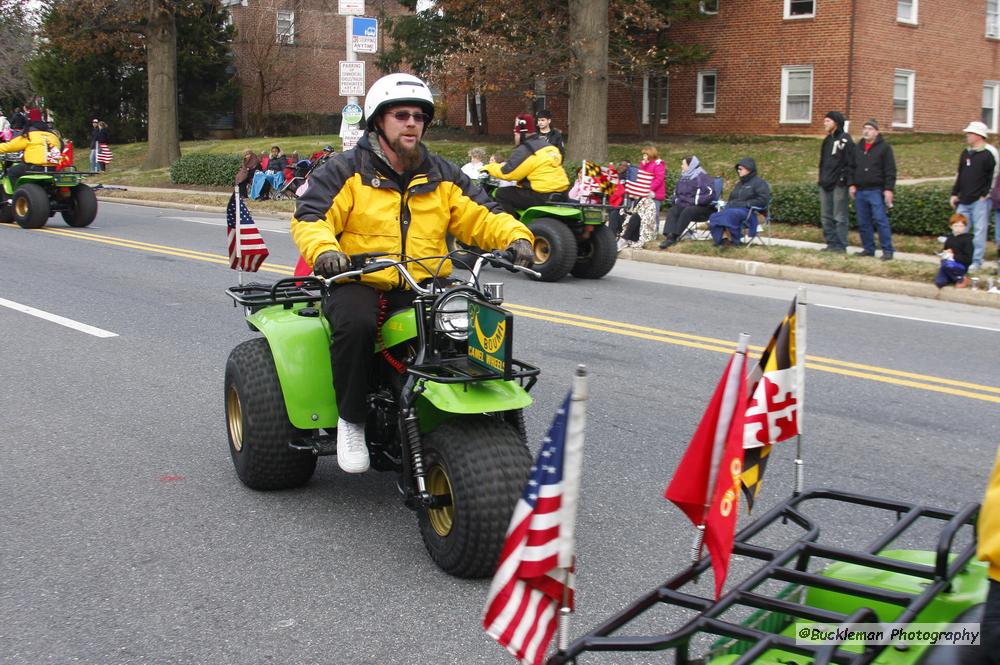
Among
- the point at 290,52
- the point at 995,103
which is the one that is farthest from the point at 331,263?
the point at 290,52

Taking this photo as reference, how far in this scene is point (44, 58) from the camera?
153ft

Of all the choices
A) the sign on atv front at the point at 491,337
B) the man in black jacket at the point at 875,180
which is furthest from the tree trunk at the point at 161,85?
the sign on atv front at the point at 491,337

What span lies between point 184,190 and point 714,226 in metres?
18.8

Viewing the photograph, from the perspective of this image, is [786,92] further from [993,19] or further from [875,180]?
[875,180]

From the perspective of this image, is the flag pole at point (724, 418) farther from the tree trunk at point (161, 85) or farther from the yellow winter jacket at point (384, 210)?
the tree trunk at point (161, 85)

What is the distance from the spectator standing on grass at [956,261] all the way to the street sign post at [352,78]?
1158 cm

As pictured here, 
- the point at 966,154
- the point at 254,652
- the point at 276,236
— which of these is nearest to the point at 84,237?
the point at 276,236

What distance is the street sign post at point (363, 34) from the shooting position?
67.4 feet

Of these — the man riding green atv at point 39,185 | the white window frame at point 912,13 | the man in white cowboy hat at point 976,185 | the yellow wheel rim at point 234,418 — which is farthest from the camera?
the white window frame at point 912,13

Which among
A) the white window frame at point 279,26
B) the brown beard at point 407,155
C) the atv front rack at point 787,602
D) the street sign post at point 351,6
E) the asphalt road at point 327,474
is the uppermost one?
the white window frame at point 279,26

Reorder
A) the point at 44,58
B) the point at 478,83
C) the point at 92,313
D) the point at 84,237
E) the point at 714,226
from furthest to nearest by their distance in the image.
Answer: the point at 44,58, the point at 478,83, the point at 84,237, the point at 714,226, the point at 92,313

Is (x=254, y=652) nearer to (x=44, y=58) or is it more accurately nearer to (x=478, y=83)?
(x=478, y=83)

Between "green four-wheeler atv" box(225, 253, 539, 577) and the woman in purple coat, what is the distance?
12141 millimetres

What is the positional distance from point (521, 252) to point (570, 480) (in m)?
2.61
